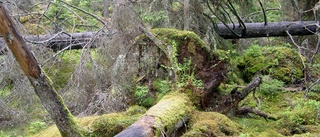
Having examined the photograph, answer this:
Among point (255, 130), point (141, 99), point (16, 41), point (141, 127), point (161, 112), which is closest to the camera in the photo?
point (16, 41)

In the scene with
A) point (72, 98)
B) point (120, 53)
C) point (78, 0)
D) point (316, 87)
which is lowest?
point (316, 87)

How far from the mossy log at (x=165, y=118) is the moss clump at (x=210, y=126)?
15 cm

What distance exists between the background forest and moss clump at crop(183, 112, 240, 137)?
1 cm

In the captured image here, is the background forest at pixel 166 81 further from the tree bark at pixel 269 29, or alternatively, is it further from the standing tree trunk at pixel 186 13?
the tree bark at pixel 269 29

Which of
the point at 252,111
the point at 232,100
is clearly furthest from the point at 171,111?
the point at 252,111

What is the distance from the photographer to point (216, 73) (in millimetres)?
5305

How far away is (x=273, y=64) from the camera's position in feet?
23.9

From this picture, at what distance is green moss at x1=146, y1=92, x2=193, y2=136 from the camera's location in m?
3.64

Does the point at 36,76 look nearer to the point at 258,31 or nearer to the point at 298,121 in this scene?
the point at 298,121

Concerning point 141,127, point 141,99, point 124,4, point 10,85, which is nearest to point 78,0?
point 10,85

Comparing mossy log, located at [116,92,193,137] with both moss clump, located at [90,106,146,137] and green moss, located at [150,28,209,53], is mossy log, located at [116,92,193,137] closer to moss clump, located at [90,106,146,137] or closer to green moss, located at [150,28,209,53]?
moss clump, located at [90,106,146,137]

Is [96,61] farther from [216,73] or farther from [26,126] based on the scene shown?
[216,73]

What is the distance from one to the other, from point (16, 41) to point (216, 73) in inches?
130

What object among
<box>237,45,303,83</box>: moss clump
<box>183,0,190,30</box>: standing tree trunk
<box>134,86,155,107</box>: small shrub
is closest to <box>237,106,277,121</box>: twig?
<box>134,86,155,107</box>: small shrub
